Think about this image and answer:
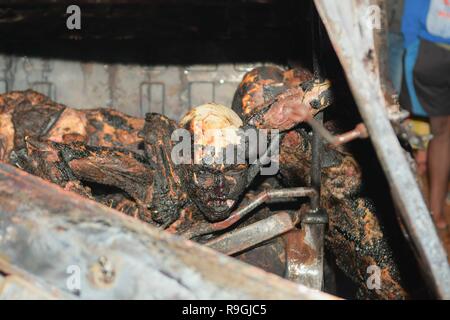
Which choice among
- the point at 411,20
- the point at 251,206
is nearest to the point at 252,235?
the point at 251,206

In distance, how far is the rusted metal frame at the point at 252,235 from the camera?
248 centimetres

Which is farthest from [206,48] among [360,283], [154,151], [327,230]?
[360,283]

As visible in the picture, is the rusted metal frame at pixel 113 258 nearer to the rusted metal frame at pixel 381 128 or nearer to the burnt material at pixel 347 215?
the rusted metal frame at pixel 381 128

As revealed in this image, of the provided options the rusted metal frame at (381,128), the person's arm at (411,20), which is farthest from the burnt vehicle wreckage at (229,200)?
the person's arm at (411,20)

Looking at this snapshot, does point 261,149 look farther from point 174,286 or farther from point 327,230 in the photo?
point 174,286

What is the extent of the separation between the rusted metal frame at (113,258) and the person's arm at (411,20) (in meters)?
2.76

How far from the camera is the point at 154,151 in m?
2.77

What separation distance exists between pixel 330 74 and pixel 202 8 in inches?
55.2

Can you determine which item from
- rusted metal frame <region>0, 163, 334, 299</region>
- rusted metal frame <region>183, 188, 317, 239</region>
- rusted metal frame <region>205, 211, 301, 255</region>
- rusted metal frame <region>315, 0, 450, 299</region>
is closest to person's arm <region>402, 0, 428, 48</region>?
rusted metal frame <region>183, 188, 317, 239</region>

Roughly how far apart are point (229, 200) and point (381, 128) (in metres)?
1.11

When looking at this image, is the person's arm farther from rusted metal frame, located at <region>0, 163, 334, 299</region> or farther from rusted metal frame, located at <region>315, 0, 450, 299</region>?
rusted metal frame, located at <region>0, 163, 334, 299</region>

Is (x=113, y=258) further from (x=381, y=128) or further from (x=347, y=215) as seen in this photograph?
(x=347, y=215)

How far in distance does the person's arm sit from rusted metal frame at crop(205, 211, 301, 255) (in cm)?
201

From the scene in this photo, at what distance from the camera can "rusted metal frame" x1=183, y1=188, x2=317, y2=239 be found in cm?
249
